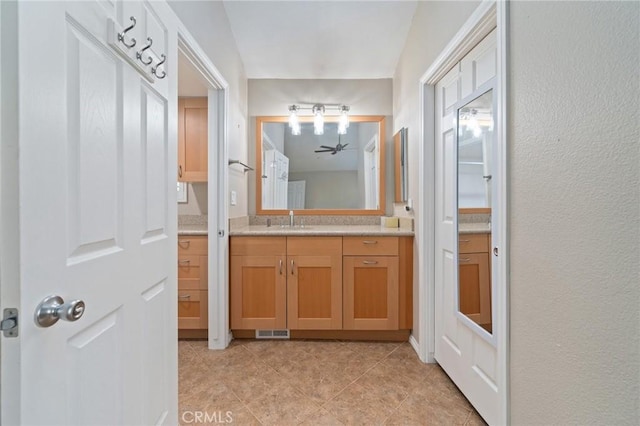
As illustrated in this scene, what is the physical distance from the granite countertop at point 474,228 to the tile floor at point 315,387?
95 cm

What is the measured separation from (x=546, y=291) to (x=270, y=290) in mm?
1763

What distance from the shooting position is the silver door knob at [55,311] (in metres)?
0.59

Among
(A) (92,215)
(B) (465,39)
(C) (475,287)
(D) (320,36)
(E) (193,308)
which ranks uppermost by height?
(D) (320,36)

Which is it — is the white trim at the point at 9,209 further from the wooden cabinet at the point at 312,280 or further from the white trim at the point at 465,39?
the wooden cabinet at the point at 312,280

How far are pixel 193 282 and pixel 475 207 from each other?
2.08m

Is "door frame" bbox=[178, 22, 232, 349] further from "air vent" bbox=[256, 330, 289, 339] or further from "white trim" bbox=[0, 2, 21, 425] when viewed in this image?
"white trim" bbox=[0, 2, 21, 425]

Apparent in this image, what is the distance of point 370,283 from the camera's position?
2197mm

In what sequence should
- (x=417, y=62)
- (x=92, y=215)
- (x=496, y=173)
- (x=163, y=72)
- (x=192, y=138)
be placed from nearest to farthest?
(x=92, y=215)
(x=163, y=72)
(x=496, y=173)
(x=417, y=62)
(x=192, y=138)

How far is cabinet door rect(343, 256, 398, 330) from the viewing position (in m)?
2.18

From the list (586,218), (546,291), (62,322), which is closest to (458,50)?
(586,218)

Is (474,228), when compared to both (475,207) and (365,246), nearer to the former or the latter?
(475,207)

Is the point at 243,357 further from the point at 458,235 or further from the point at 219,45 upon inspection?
the point at 219,45

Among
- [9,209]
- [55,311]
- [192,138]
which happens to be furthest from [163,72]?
[192,138]

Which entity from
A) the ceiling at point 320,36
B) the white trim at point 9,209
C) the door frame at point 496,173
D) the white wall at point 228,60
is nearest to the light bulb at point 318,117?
the ceiling at point 320,36
